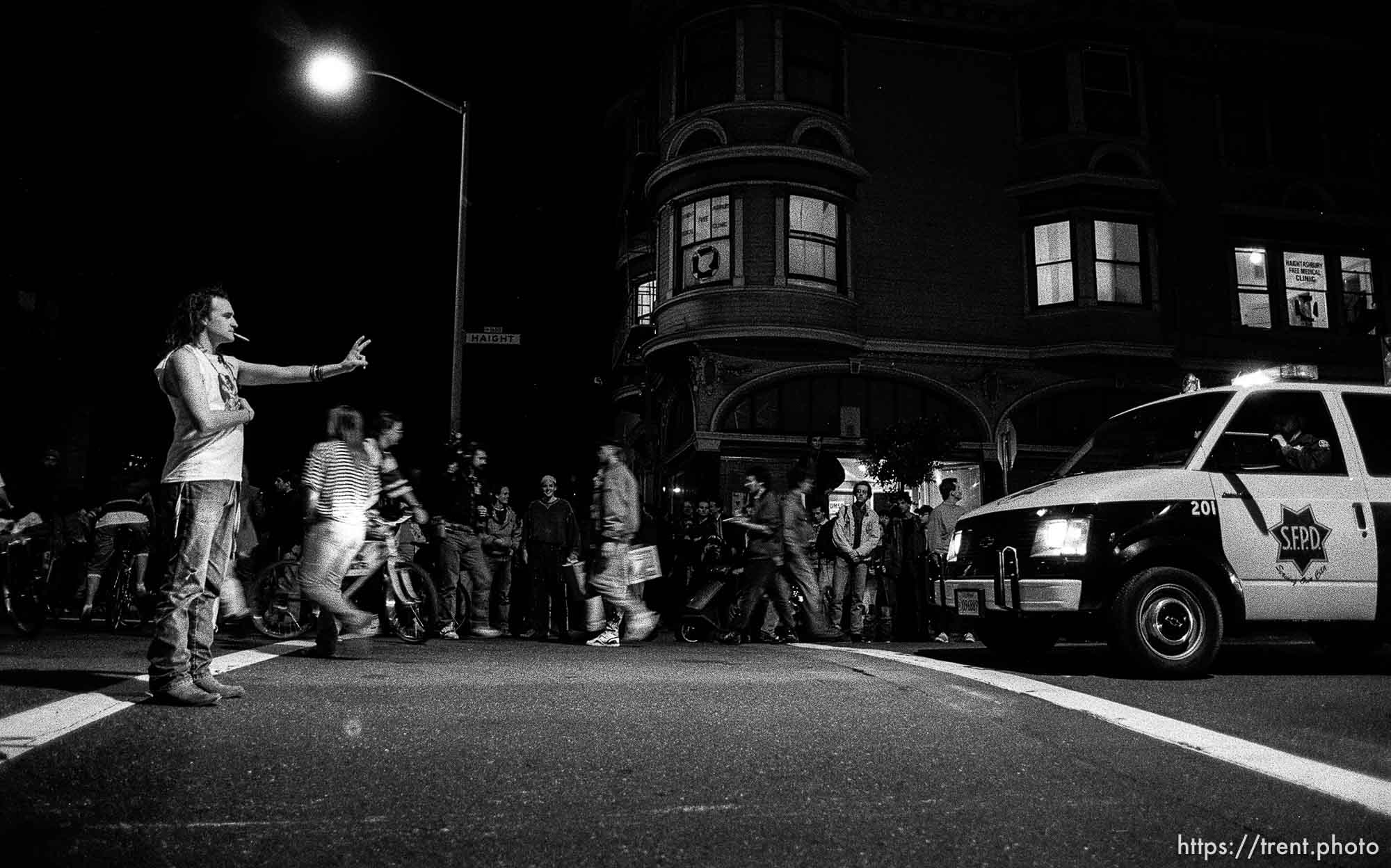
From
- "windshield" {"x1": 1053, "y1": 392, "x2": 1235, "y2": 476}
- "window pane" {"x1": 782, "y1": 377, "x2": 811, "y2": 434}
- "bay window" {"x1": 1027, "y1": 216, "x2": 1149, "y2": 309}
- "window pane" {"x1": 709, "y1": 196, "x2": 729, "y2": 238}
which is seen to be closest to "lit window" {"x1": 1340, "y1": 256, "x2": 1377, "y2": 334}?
"bay window" {"x1": 1027, "y1": 216, "x2": 1149, "y2": 309}

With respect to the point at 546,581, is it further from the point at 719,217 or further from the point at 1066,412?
the point at 1066,412

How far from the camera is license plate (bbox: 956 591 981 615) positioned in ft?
24.6

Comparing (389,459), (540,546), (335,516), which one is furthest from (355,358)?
(540,546)

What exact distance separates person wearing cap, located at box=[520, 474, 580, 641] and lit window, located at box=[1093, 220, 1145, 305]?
15.5 metres

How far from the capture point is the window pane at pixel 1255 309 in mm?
24625

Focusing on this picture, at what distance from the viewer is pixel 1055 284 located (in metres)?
23.6

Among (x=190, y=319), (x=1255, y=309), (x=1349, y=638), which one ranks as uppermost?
(x=1255, y=309)

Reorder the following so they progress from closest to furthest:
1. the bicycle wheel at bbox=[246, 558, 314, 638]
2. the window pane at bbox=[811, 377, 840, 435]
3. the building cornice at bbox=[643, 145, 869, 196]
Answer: the bicycle wheel at bbox=[246, 558, 314, 638] → the building cornice at bbox=[643, 145, 869, 196] → the window pane at bbox=[811, 377, 840, 435]

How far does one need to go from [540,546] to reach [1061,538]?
6816 millimetres

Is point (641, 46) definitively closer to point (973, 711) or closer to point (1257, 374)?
point (1257, 374)

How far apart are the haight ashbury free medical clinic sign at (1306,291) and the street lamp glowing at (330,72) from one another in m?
21.8

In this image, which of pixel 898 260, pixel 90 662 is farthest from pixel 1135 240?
pixel 90 662

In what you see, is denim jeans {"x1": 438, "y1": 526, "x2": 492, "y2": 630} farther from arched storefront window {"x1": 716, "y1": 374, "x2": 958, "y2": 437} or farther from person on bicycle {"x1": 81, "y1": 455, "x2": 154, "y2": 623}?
arched storefront window {"x1": 716, "y1": 374, "x2": 958, "y2": 437}

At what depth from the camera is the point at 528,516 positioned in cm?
1247
